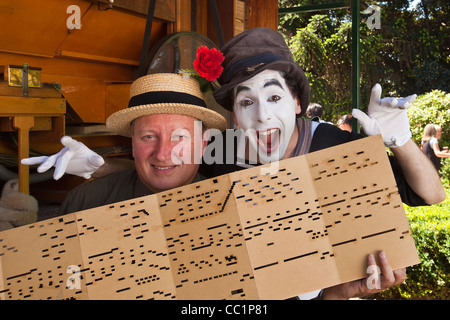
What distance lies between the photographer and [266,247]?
1.29 m

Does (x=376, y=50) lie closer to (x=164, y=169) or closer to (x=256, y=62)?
(x=256, y=62)

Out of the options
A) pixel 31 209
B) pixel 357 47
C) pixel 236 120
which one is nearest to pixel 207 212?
pixel 236 120

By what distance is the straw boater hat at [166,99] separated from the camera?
1.55 meters

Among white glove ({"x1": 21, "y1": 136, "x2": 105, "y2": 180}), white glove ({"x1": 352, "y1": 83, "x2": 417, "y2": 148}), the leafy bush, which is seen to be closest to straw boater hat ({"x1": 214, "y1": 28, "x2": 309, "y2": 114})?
white glove ({"x1": 352, "y1": 83, "x2": 417, "y2": 148})

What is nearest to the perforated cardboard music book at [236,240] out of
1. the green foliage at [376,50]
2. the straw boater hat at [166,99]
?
the straw boater hat at [166,99]

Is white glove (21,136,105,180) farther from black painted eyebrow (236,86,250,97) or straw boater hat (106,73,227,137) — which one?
black painted eyebrow (236,86,250,97)

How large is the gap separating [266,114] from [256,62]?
18 cm

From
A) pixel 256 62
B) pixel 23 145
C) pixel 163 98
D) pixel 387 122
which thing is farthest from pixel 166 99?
pixel 23 145

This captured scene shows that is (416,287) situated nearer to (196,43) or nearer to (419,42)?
(196,43)

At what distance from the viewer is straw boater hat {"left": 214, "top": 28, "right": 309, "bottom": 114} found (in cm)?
156

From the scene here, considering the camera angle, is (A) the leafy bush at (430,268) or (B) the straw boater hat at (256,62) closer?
(B) the straw boater hat at (256,62)

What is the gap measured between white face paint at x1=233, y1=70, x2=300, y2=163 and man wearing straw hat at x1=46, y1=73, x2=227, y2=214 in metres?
0.13

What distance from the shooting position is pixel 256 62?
61.5 inches

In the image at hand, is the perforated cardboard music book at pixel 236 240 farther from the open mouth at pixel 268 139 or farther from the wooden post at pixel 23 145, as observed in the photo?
the wooden post at pixel 23 145
